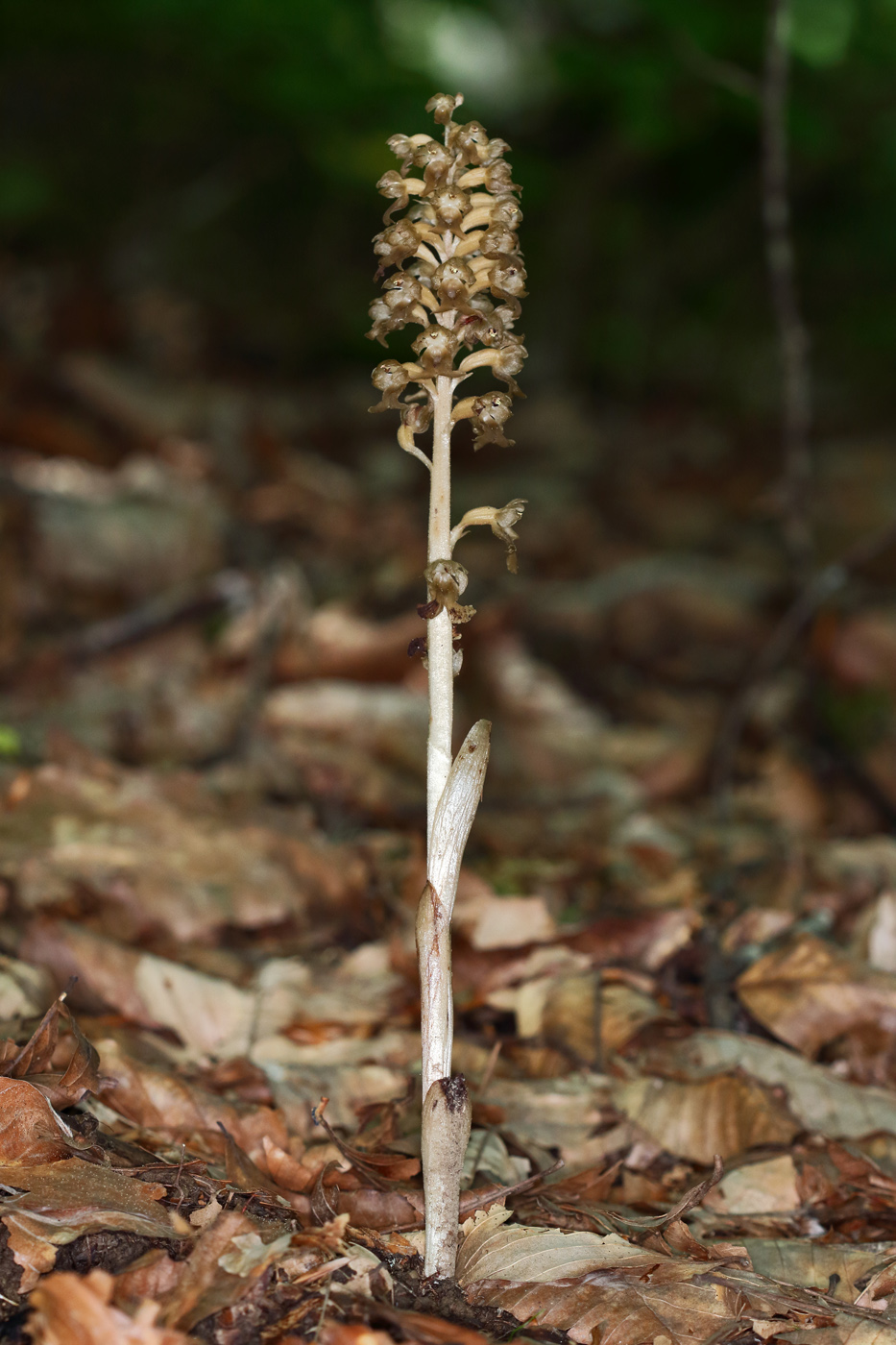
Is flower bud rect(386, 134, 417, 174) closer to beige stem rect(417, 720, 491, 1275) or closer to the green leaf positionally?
beige stem rect(417, 720, 491, 1275)

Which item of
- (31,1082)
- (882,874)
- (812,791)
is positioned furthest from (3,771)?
(812,791)

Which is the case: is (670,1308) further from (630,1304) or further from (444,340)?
(444,340)

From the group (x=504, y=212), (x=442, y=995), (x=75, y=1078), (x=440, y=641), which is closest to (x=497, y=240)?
(x=504, y=212)

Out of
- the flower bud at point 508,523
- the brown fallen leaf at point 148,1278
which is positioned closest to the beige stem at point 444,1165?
the brown fallen leaf at point 148,1278

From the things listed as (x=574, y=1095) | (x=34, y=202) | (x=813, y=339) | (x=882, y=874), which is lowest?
(x=574, y=1095)

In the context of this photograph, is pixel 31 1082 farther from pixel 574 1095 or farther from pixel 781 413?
pixel 781 413

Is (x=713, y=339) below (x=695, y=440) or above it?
above
